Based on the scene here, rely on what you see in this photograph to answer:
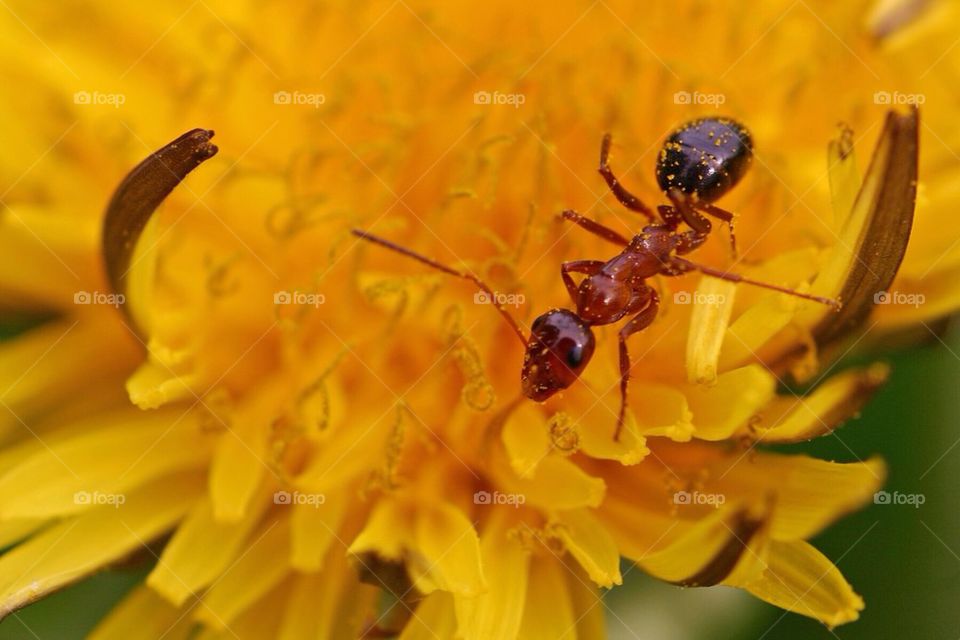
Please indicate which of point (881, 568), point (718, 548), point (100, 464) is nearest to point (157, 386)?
point (100, 464)

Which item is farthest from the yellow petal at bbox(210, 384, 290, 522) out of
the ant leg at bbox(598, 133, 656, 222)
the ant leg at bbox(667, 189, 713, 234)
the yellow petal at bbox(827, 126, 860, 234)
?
the yellow petal at bbox(827, 126, 860, 234)

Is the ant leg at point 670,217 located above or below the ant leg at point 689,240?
above

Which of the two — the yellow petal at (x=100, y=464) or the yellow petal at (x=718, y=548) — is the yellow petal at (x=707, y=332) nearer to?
the yellow petal at (x=718, y=548)

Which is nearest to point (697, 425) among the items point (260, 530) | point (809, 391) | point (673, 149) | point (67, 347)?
point (809, 391)

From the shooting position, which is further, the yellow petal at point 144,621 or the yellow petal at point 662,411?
the yellow petal at point 144,621

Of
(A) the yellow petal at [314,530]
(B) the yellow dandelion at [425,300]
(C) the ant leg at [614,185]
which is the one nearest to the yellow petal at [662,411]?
(B) the yellow dandelion at [425,300]

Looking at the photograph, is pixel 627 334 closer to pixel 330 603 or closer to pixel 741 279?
pixel 741 279

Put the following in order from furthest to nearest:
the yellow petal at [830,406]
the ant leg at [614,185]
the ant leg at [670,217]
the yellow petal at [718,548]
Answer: the ant leg at [670,217] < the ant leg at [614,185] < the yellow petal at [830,406] < the yellow petal at [718,548]

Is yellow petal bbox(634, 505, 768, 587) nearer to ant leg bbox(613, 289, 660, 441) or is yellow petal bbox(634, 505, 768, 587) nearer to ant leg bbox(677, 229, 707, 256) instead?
ant leg bbox(613, 289, 660, 441)
